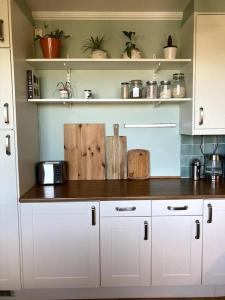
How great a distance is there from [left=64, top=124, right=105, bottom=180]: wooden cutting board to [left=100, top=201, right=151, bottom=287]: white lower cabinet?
64cm

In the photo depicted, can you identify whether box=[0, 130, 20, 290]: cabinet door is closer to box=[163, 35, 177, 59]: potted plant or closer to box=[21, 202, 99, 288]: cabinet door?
box=[21, 202, 99, 288]: cabinet door

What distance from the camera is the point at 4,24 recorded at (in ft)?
5.95

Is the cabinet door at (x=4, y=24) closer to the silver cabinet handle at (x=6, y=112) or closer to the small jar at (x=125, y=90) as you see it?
the silver cabinet handle at (x=6, y=112)

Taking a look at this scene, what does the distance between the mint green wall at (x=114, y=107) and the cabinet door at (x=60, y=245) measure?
0.73 meters

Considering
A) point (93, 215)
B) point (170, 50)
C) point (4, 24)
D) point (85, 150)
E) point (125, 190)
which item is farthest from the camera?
point (85, 150)

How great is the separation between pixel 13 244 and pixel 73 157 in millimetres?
918

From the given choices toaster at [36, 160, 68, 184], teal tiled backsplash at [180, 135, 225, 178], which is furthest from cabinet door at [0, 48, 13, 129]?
teal tiled backsplash at [180, 135, 225, 178]

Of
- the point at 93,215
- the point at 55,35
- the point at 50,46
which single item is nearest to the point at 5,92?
the point at 50,46

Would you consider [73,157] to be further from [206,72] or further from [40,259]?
[206,72]

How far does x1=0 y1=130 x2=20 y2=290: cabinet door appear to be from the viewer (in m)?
1.88

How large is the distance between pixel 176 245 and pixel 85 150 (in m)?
1.17

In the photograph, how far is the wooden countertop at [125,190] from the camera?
1928 millimetres

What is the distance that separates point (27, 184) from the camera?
2.11 meters

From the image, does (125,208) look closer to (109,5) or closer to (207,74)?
(207,74)
